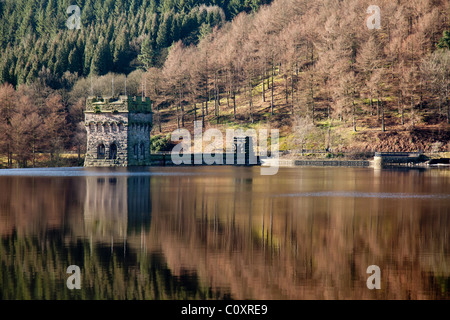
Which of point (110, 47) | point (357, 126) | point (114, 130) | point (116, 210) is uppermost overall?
point (110, 47)

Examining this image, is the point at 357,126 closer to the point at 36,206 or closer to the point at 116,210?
the point at 116,210

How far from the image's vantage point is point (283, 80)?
409 feet

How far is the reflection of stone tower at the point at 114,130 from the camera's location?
8425cm

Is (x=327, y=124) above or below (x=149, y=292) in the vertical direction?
above

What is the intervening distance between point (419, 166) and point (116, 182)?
43.4 m

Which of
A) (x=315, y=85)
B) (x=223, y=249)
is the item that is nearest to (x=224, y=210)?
(x=223, y=249)

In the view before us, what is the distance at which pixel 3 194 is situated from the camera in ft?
136

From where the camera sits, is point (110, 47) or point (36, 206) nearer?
point (36, 206)

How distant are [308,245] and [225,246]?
297cm

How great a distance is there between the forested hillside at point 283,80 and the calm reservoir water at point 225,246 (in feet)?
181

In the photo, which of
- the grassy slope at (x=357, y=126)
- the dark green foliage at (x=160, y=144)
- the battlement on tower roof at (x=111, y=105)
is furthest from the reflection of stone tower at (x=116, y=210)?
the dark green foliage at (x=160, y=144)

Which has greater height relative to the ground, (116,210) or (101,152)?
(101,152)

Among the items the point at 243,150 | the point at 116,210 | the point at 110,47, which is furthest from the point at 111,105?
the point at 110,47

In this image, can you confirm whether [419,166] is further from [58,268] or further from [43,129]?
[58,268]
